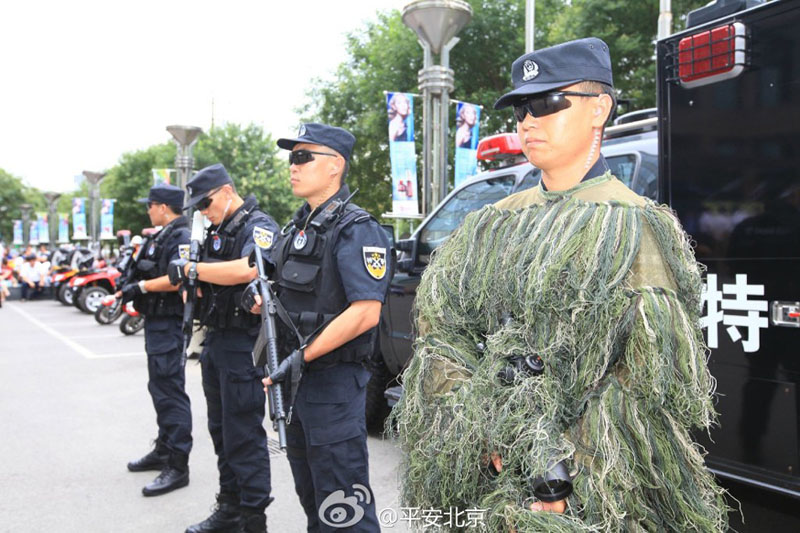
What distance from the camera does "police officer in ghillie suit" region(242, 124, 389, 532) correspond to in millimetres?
2227

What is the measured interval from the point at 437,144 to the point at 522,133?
214 inches

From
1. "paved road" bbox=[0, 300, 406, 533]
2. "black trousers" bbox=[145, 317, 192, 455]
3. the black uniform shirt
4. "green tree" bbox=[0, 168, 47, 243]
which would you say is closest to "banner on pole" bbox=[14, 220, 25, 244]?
"green tree" bbox=[0, 168, 47, 243]

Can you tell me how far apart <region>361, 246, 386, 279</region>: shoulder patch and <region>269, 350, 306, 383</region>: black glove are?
38cm

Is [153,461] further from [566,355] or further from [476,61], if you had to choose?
[476,61]

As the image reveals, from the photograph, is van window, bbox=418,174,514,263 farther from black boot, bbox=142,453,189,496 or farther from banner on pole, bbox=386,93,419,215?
banner on pole, bbox=386,93,419,215

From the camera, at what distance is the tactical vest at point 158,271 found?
398 centimetres

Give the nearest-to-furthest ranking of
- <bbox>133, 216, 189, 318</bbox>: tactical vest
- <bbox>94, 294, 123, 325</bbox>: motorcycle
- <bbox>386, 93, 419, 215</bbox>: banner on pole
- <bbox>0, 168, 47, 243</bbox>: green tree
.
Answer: <bbox>133, 216, 189, 318</bbox>: tactical vest → <bbox>386, 93, 419, 215</bbox>: banner on pole → <bbox>94, 294, 123, 325</bbox>: motorcycle → <bbox>0, 168, 47, 243</bbox>: green tree

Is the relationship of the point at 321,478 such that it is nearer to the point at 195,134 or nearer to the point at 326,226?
the point at 326,226

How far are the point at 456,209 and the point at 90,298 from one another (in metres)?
12.8

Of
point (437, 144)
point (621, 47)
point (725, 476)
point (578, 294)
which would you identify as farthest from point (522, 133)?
point (621, 47)

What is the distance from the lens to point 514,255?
1.37 meters

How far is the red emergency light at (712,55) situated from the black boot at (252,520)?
8.67 feet

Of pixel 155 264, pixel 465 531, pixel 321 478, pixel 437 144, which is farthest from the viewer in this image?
pixel 437 144

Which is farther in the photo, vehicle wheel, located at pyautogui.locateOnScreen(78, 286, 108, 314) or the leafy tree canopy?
vehicle wheel, located at pyautogui.locateOnScreen(78, 286, 108, 314)
